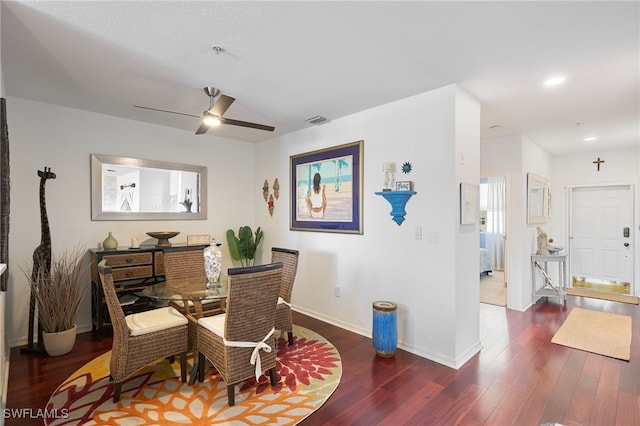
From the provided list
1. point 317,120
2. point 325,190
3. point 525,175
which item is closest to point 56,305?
point 325,190

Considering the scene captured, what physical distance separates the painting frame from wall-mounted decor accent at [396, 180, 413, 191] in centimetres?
54

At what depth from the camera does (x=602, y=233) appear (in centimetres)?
600

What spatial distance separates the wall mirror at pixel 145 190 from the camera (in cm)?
396

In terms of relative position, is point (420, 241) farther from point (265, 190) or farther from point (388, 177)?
point (265, 190)

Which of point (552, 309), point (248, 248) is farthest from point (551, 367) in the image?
point (248, 248)

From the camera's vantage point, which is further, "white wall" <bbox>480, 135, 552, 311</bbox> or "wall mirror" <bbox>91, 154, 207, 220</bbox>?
"white wall" <bbox>480, 135, 552, 311</bbox>

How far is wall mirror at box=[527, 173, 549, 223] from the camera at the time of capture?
16.4ft

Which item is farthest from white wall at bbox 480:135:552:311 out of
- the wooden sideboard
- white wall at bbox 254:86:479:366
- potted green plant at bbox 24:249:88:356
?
potted green plant at bbox 24:249:88:356

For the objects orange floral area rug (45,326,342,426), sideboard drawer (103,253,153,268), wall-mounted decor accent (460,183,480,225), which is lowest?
orange floral area rug (45,326,342,426)

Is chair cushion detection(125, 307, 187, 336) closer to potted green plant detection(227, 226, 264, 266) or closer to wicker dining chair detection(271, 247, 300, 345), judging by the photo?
wicker dining chair detection(271, 247, 300, 345)

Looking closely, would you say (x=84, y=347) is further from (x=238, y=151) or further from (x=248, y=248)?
(x=238, y=151)

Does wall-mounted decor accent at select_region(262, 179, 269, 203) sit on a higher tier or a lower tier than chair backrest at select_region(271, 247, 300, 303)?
higher

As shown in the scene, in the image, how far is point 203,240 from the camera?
458 centimetres

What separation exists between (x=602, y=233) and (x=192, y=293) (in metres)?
7.08
